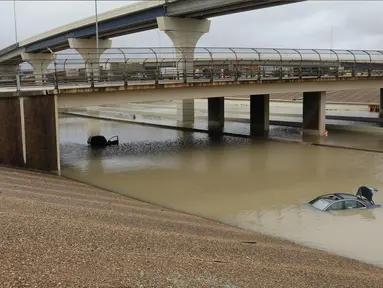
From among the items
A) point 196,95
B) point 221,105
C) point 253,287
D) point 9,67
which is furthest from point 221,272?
point 9,67

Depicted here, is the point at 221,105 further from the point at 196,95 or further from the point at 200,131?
the point at 196,95

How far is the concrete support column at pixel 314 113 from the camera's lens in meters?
40.0

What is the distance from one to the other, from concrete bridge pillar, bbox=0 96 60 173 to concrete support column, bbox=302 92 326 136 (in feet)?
82.0

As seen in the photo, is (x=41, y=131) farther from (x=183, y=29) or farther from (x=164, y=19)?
(x=183, y=29)

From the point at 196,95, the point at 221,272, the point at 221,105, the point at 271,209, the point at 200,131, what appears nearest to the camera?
the point at 221,272

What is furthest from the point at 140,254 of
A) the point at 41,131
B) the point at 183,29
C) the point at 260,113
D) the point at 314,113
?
the point at 260,113

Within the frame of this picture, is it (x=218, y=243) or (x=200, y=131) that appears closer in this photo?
(x=218, y=243)

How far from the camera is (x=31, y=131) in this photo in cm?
2312

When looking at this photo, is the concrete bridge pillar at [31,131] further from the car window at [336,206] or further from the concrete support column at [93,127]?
the concrete support column at [93,127]

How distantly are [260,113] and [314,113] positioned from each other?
665cm

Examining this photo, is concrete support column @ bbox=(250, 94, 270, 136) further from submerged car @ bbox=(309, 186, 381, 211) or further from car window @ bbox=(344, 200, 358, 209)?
car window @ bbox=(344, 200, 358, 209)

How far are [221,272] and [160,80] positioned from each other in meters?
22.9

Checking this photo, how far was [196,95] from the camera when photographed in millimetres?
→ 30109

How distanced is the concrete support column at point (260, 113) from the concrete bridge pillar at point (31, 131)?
81.2 ft
